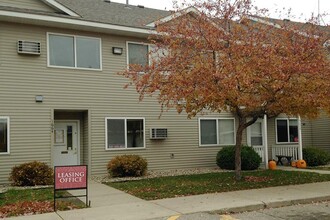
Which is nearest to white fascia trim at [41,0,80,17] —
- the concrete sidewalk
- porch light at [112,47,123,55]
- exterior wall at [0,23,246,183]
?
exterior wall at [0,23,246,183]

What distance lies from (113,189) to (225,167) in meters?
6.33

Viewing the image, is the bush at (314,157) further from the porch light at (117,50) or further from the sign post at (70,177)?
the sign post at (70,177)

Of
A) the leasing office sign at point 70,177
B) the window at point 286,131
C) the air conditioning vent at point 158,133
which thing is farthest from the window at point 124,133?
the window at point 286,131

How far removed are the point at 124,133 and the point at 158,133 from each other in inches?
56.3

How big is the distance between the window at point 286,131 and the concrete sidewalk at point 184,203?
882 centimetres

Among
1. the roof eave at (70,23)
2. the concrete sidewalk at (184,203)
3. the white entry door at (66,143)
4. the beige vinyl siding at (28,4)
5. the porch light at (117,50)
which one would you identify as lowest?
the concrete sidewalk at (184,203)

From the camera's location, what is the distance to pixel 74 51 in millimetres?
14445

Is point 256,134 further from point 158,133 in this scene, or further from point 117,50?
point 117,50

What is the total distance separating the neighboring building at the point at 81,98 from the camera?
43.7 ft

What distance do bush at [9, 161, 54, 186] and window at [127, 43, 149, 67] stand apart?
5510mm

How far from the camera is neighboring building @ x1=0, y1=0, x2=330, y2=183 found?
13.3m

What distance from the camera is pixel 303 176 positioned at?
531 inches

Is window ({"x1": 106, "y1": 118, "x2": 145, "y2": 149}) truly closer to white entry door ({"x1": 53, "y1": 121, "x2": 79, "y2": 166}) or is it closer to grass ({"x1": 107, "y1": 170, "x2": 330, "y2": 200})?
white entry door ({"x1": 53, "y1": 121, "x2": 79, "y2": 166})

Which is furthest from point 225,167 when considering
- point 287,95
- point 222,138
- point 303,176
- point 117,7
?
point 117,7
